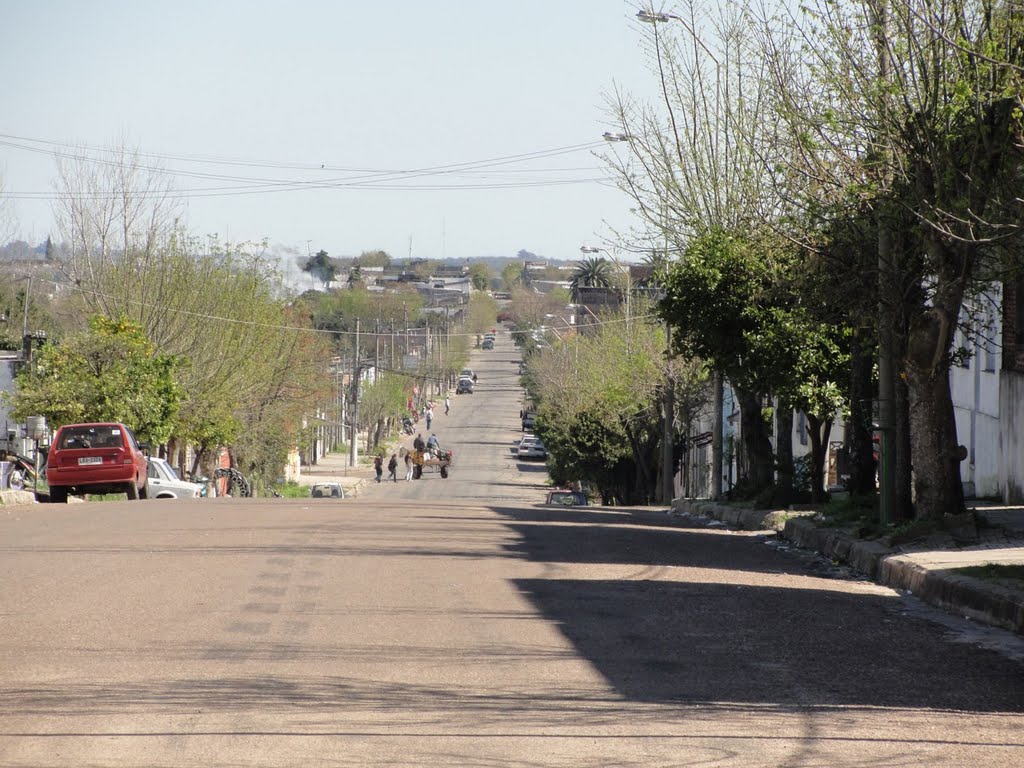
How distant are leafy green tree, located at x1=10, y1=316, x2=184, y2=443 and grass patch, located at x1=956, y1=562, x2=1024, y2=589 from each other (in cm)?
3086

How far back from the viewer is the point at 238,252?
176 ft

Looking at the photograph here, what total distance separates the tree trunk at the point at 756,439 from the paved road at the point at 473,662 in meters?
12.5

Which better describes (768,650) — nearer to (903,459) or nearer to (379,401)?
(903,459)

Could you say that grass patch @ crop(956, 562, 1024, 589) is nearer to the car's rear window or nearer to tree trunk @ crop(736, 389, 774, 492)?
tree trunk @ crop(736, 389, 774, 492)

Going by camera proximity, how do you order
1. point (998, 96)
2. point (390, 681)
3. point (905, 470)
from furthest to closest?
point (905, 470) < point (998, 96) < point (390, 681)

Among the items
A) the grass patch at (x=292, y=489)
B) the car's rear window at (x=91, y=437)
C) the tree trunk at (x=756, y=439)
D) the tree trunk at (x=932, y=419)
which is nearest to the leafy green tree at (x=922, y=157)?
the tree trunk at (x=932, y=419)

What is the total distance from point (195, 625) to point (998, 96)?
8841mm

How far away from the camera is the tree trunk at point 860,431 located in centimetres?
2183

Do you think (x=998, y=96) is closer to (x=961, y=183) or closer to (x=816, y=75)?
(x=961, y=183)

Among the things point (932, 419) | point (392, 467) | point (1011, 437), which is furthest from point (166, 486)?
point (392, 467)

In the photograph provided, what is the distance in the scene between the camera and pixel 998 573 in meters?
12.3

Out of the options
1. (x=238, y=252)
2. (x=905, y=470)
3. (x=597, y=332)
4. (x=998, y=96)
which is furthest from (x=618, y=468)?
(x=998, y=96)

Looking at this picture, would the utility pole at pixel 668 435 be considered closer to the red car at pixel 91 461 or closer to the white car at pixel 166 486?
the white car at pixel 166 486

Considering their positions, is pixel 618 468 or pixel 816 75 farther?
pixel 618 468
